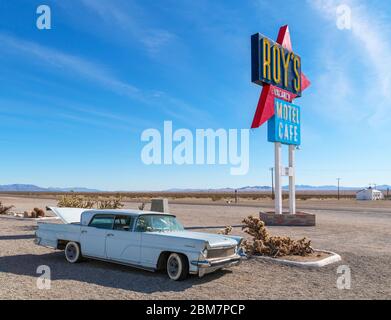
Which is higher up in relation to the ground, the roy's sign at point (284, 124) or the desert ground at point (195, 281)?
the roy's sign at point (284, 124)

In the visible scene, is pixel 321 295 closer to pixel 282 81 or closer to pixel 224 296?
pixel 224 296

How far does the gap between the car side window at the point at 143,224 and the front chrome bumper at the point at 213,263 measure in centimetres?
146

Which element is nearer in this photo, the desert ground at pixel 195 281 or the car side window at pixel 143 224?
the desert ground at pixel 195 281

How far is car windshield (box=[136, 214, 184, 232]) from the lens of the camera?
8.64 meters

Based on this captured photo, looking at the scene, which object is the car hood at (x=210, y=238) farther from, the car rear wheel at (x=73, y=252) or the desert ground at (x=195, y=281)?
the car rear wheel at (x=73, y=252)

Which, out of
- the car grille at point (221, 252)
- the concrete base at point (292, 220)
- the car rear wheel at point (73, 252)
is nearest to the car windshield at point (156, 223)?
the car grille at point (221, 252)

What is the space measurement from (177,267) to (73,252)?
3.15 m

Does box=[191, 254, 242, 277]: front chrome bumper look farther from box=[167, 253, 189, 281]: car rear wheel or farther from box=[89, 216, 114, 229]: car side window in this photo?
box=[89, 216, 114, 229]: car side window

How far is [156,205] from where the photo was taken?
1677cm

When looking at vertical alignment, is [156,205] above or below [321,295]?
A: above

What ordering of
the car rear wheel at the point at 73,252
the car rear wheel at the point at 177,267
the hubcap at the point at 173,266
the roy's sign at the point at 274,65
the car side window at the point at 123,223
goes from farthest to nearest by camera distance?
the roy's sign at the point at 274,65, the car rear wheel at the point at 73,252, the car side window at the point at 123,223, the hubcap at the point at 173,266, the car rear wheel at the point at 177,267

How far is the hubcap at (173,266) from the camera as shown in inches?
312

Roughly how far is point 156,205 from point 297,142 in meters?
8.90
